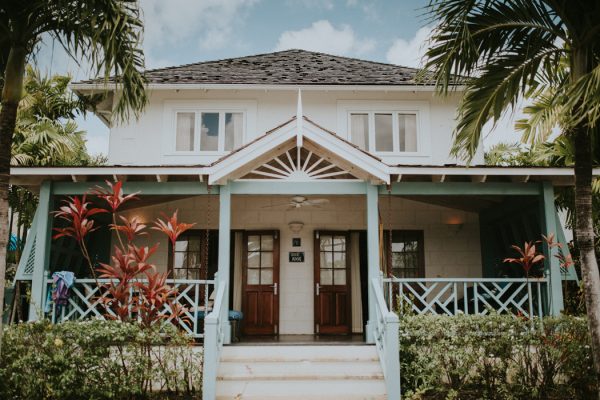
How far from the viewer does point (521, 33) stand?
6801 mm

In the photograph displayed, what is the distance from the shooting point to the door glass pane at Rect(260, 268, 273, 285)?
11.6m

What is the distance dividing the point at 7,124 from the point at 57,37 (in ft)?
4.53

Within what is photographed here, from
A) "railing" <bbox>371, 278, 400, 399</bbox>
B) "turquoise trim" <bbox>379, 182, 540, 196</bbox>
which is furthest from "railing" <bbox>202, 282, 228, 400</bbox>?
"turquoise trim" <bbox>379, 182, 540, 196</bbox>

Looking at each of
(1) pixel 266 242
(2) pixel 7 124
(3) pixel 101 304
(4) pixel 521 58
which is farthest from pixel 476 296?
(2) pixel 7 124

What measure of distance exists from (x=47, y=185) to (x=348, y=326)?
6825 mm

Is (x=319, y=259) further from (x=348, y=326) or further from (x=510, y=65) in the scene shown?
(x=510, y=65)

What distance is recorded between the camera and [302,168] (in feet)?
30.1

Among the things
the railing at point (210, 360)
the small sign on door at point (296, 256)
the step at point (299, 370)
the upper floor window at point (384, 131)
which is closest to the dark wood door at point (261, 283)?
the small sign on door at point (296, 256)

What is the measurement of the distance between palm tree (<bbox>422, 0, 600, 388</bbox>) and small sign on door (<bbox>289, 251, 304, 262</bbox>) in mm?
5503

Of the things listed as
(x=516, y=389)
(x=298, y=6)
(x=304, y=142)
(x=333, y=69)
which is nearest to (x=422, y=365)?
(x=516, y=389)

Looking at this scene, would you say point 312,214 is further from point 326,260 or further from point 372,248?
point 372,248

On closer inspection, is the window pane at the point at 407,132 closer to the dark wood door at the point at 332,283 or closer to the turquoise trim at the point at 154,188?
the dark wood door at the point at 332,283

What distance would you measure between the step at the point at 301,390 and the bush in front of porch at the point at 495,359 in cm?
51

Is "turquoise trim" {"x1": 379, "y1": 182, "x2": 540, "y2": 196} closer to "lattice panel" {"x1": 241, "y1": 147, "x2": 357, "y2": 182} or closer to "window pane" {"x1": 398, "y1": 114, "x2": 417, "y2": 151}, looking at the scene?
"lattice panel" {"x1": 241, "y1": 147, "x2": 357, "y2": 182}
